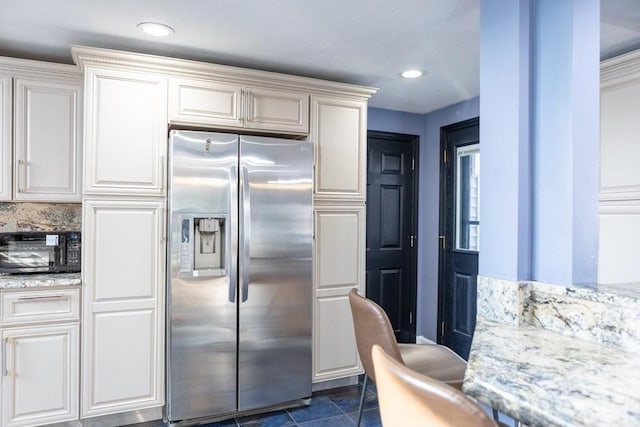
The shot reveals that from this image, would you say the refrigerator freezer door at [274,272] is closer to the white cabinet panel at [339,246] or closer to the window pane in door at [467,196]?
the white cabinet panel at [339,246]

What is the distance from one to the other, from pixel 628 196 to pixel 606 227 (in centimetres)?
21

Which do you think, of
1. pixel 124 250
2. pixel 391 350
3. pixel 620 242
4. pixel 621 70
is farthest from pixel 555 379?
pixel 124 250

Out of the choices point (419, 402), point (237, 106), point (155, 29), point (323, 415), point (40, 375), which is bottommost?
point (323, 415)

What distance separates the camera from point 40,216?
2844 mm

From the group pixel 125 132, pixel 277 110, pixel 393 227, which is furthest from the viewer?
pixel 393 227

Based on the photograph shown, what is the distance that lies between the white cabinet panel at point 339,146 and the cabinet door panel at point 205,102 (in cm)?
56

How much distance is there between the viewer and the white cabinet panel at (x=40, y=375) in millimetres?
2283

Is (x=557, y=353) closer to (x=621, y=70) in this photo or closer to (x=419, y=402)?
(x=419, y=402)

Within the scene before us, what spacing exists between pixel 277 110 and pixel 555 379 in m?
2.30

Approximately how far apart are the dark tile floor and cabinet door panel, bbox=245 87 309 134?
1.87 meters

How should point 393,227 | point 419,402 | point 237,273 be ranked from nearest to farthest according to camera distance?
point 419,402 → point 237,273 → point 393,227

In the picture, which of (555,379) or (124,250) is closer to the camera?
(555,379)

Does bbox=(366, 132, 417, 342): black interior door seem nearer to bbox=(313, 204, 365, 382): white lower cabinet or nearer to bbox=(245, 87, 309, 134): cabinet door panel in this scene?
bbox=(313, 204, 365, 382): white lower cabinet

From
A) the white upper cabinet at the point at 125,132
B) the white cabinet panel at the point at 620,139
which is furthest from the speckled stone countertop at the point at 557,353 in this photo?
the white upper cabinet at the point at 125,132
